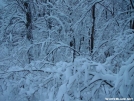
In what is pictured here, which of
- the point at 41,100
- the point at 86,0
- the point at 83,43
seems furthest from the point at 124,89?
the point at 83,43

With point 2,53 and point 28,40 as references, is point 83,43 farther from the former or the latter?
point 2,53

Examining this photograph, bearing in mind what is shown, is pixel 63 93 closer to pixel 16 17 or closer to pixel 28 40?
pixel 28 40

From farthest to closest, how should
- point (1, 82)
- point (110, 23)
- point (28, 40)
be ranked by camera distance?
point (28, 40) < point (110, 23) < point (1, 82)

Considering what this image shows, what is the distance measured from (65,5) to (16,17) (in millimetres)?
2850

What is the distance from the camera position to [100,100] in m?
1.77

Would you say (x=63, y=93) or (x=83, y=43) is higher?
(x=83, y=43)

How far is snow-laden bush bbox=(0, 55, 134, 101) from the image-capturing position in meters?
1.35

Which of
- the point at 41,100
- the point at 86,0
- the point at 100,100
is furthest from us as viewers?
Result: the point at 86,0

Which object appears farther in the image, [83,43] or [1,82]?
[83,43]

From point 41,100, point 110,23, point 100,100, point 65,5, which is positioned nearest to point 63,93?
point 100,100

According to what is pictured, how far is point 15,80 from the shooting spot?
2.97 meters

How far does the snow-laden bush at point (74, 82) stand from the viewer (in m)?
1.35

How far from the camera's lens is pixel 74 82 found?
5.76 ft

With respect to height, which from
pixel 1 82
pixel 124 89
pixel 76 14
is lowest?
pixel 1 82
